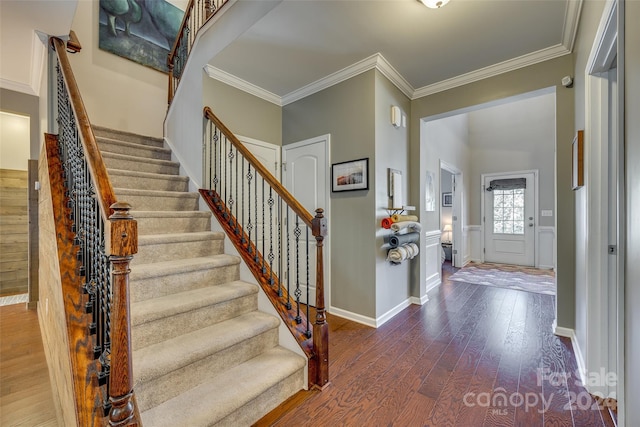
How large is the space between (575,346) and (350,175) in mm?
2450

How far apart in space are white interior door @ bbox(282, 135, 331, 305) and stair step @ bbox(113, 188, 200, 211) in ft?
3.91

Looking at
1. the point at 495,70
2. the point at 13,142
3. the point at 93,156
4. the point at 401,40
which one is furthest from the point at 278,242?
the point at 13,142

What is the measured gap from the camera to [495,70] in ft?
9.53

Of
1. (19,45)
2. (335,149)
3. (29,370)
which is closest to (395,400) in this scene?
(335,149)

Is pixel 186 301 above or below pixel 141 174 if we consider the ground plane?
below

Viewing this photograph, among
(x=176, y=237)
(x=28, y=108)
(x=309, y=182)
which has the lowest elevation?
(x=176, y=237)

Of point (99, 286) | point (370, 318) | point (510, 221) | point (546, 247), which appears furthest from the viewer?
point (510, 221)

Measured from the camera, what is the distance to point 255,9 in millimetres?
2223

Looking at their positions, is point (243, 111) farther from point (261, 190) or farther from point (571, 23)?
point (571, 23)

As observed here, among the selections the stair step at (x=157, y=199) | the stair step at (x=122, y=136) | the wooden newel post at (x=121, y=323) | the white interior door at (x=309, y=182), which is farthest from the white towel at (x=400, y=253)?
the stair step at (x=122, y=136)

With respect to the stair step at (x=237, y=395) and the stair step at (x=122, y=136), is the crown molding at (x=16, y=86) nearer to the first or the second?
the stair step at (x=122, y=136)

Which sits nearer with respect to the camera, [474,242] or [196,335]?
[196,335]

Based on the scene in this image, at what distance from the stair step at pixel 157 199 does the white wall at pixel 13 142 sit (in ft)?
11.6

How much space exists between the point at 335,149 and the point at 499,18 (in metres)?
1.76
